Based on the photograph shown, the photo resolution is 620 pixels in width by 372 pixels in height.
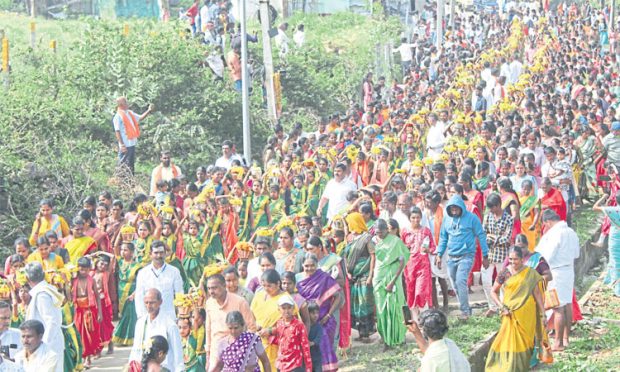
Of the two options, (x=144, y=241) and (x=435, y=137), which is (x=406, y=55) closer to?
(x=435, y=137)

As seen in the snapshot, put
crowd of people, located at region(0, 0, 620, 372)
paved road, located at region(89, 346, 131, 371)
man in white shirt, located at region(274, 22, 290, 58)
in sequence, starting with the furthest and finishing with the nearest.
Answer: man in white shirt, located at region(274, 22, 290, 58), paved road, located at region(89, 346, 131, 371), crowd of people, located at region(0, 0, 620, 372)

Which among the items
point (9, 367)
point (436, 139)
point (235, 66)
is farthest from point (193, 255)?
point (235, 66)

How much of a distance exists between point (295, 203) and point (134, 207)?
233 cm

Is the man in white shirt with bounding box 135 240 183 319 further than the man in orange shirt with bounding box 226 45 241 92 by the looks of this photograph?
No

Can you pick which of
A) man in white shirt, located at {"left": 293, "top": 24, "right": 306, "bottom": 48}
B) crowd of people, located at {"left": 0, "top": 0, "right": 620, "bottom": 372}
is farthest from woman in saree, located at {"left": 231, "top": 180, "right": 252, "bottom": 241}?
man in white shirt, located at {"left": 293, "top": 24, "right": 306, "bottom": 48}

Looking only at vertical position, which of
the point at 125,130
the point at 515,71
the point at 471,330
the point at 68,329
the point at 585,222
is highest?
the point at 515,71

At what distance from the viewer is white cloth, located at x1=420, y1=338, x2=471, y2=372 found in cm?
775

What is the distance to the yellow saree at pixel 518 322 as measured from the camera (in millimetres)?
10469

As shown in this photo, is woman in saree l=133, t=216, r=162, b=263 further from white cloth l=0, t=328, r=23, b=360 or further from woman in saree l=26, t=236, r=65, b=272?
white cloth l=0, t=328, r=23, b=360

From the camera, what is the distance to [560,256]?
11.9m

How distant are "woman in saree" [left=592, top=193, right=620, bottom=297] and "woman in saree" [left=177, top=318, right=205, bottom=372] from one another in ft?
16.7

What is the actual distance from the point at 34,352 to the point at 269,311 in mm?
1935

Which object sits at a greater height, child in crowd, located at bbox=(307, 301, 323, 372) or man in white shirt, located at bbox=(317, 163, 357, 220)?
man in white shirt, located at bbox=(317, 163, 357, 220)

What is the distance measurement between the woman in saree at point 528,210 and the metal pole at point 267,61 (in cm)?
949
